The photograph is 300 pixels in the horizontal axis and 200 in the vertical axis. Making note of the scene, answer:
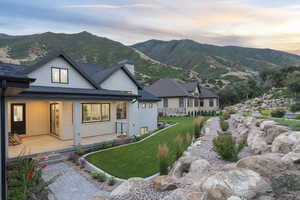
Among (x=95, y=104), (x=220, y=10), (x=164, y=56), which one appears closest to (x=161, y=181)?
(x=95, y=104)

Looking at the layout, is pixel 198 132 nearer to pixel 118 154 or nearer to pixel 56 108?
pixel 118 154

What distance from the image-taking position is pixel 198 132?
428 inches

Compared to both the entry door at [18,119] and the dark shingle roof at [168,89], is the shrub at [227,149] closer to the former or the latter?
the entry door at [18,119]

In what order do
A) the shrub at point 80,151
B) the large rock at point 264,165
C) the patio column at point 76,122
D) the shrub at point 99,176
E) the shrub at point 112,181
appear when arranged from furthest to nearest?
the patio column at point 76,122
the shrub at point 80,151
the shrub at point 99,176
the shrub at point 112,181
the large rock at point 264,165

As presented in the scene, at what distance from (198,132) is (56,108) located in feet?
29.2

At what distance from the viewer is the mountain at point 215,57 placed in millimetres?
69125

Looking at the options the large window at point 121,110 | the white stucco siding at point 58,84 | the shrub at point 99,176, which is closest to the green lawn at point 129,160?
the shrub at point 99,176

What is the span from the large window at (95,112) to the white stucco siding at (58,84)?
148cm

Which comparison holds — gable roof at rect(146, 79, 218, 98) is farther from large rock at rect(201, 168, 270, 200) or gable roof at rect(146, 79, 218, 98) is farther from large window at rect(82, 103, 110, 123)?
large rock at rect(201, 168, 270, 200)

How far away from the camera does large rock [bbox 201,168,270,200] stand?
2.77 metres

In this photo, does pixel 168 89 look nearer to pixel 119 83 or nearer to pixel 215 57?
pixel 119 83

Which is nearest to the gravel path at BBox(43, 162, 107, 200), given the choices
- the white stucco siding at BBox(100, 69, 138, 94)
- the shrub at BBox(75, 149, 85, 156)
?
the shrub at BBox(75, 149, 85, 156)

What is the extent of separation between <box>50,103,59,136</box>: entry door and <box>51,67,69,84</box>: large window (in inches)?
61.9

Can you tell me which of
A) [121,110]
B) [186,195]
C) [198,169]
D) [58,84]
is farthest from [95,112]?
[186,195]
